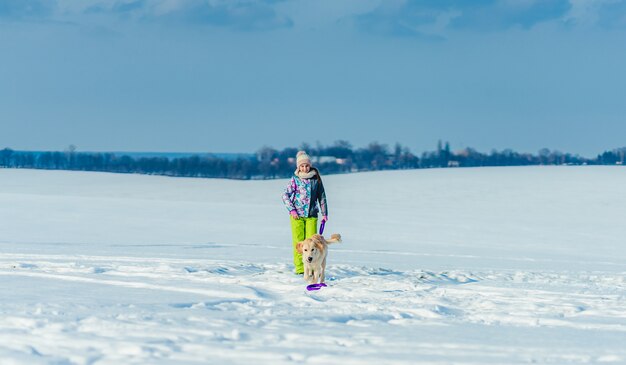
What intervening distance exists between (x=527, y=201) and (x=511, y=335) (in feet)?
108

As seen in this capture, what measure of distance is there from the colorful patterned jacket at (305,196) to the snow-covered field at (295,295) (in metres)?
0.95

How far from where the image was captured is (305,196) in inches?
450

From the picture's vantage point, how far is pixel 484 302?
9586mm

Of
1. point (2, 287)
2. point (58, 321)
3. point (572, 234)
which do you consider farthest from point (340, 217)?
point (58, 321)

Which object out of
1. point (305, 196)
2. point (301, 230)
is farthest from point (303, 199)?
point (301, 230)

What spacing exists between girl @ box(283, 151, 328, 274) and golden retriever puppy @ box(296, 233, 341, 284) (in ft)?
2.91

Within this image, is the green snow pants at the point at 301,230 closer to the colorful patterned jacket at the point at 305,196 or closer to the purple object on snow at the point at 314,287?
the colorful patterned jacket at the point at 305,196

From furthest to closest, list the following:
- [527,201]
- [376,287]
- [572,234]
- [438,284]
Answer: [527,201] → [572,234] → [438,284] → [376,287]

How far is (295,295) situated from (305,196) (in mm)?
2111

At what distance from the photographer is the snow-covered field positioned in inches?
258

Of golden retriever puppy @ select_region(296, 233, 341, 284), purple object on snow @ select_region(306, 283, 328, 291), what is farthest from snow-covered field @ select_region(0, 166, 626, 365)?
golden retriever puppy @ select_region(296, 233, 341, 284)

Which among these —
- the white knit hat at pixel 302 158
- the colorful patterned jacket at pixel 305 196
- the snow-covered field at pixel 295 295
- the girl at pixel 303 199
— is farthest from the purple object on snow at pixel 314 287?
the white knit hat at pixel 302 158

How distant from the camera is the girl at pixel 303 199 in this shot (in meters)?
11.4

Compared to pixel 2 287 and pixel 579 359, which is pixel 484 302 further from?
pixel 2 287
